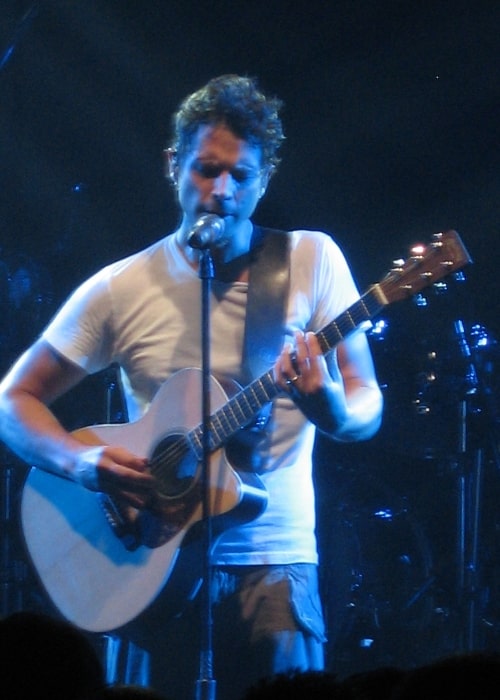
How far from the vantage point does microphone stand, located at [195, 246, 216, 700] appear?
3.49m

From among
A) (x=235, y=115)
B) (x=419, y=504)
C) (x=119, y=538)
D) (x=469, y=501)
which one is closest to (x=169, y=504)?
(x=119, y=538)

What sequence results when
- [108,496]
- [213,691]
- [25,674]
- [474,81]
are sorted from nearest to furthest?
1. [25,674]
2. [213,691]
3. [108,496]
4. [474,81]

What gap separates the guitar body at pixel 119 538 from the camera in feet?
12.5

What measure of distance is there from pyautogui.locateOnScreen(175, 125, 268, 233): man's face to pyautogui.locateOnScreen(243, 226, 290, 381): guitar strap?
0.57 ft

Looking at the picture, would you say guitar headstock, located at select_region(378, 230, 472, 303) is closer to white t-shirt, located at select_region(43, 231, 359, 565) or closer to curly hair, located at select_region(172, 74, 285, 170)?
white t-shirt, located at select_region(43, 231, 359, 565)

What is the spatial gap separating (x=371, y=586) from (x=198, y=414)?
3399 mm

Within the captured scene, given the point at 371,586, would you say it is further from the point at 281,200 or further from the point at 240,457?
the point at 240,457

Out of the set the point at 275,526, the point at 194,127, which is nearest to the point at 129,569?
the point at 275,526

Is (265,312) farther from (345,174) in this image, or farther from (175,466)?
(345,174)

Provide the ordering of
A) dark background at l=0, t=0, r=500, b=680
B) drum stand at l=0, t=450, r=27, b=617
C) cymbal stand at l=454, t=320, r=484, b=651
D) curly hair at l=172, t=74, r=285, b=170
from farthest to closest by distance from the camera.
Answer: drum stand at l=0, t=450, r=27, b=617 → dark background at l=0, t=0, r=500, b=680 → cymbal stand at l=454, t=320, r=484, b=651 → curly hair at l=172, t=74, r=285, b=170

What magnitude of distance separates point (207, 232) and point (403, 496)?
3.87 metres

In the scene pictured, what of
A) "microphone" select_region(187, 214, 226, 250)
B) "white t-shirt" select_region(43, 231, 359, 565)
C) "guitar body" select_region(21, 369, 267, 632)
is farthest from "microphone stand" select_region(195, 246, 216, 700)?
"white t-shirt" select_region(43, 231, 359, 565)

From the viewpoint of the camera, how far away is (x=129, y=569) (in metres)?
4.04

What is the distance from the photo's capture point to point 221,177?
13.3 feet
